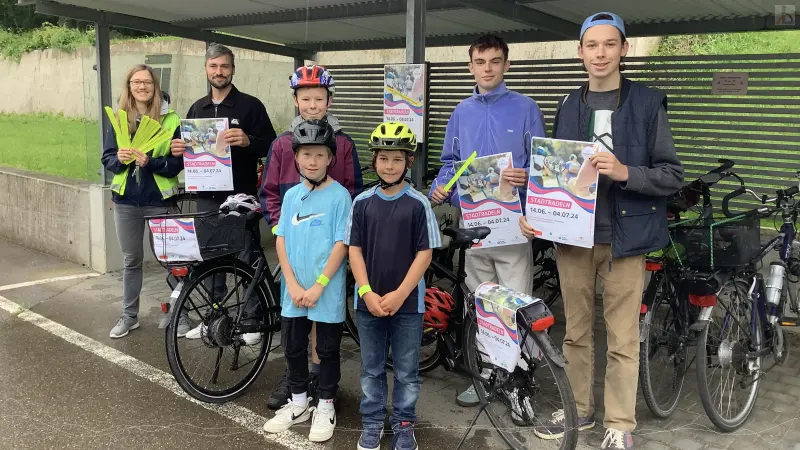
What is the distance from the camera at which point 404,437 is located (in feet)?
10.9

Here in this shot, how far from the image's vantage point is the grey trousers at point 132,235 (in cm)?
489

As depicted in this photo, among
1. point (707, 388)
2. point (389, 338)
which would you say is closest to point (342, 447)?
point (389, 338)

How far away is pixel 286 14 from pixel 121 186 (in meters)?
3.18

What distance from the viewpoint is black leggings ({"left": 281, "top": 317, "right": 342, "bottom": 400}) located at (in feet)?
11.6

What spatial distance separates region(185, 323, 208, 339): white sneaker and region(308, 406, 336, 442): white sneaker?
2.91ft

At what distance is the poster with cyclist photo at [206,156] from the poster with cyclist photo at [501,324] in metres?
2.24

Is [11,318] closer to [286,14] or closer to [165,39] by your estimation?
[286,14]

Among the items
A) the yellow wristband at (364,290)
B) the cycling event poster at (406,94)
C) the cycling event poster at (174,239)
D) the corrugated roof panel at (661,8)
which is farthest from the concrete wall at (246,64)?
the yellow wristband at (364,290)

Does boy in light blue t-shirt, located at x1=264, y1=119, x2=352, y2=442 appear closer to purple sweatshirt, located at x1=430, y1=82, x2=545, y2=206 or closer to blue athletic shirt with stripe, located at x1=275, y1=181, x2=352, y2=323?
blue athletic shirt with stripe, located at x1=275, y1=181, x2=352, y2=323

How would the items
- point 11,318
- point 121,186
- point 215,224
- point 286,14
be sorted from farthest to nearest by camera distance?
point 286,14 < point 11,318 < point 121,186 < point 215,224

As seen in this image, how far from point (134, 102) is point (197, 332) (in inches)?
73.5

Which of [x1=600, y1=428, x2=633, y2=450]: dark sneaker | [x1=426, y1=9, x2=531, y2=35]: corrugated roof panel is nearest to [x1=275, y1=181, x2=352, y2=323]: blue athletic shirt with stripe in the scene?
[x1=600, y1=428, x2=633, y2=450]: dark sneaker

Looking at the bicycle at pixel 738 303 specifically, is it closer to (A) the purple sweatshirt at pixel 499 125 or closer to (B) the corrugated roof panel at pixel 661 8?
(A) the purple sweatshirt at pixel 499 125

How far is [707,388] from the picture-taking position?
3428 millimetres
